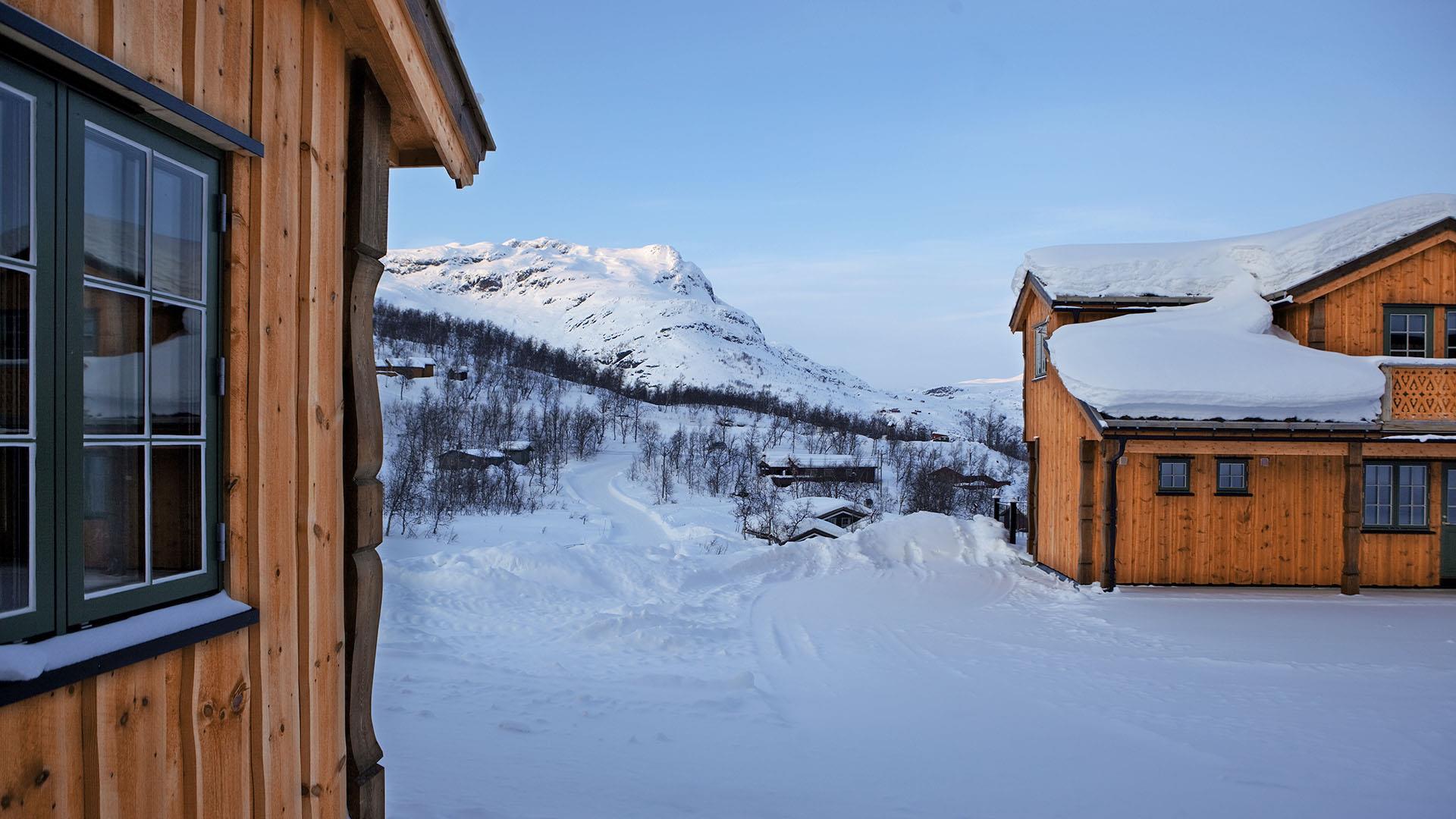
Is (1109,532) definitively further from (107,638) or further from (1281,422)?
(107,638)

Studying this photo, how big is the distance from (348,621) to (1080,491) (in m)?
11.7

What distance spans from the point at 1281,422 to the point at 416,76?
42.1 feet

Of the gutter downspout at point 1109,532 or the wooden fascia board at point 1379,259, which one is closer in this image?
the gutter downspout at point 1109,532

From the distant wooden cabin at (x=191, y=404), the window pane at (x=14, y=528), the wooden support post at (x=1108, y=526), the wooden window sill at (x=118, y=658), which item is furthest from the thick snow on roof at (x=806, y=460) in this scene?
the window pane at (x=14, y=528)

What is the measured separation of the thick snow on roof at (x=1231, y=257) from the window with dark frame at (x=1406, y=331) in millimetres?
1216

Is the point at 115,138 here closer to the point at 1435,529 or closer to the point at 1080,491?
the point at 1080,491

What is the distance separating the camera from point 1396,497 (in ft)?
43.5

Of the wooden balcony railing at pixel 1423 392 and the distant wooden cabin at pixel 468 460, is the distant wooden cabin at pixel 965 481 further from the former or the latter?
the wooden balcony railing at pixel 1423 392

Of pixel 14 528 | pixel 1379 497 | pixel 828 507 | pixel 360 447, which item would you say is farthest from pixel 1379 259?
pixel 14 528

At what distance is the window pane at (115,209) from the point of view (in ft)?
6.84

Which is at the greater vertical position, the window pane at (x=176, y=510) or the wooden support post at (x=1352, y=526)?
the window pane at (x=176, y=510)

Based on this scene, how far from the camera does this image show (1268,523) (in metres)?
13.1

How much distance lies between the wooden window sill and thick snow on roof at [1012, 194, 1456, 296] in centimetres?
1413

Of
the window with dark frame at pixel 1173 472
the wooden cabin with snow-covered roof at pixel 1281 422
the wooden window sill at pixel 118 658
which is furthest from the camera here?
the window with dark frame at pixel 1173 472
